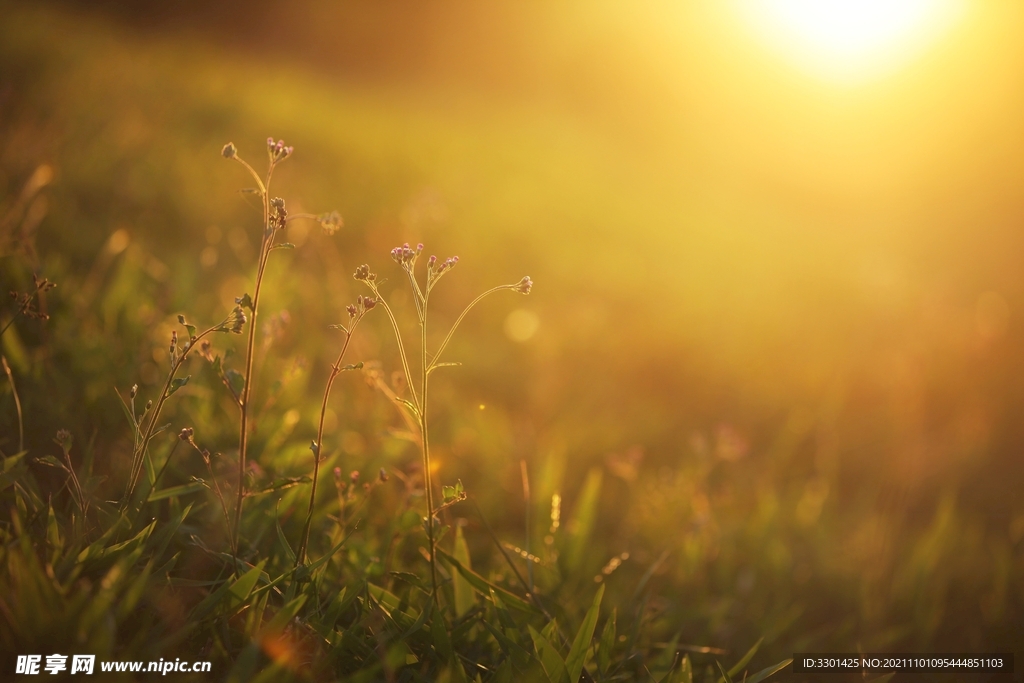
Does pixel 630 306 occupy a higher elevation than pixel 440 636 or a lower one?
higher

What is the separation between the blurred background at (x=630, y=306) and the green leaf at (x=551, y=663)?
1.65 feet

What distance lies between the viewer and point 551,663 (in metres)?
1.19

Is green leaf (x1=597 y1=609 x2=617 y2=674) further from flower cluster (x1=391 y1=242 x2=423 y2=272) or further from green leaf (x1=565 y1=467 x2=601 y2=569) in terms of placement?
flower cluster (x1=391 y1=242 x2=423 y2=272)

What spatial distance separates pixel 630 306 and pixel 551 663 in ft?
8.21

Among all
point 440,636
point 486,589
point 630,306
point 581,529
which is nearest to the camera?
point 440,636

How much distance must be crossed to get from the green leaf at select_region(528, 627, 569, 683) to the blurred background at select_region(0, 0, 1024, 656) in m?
0.50

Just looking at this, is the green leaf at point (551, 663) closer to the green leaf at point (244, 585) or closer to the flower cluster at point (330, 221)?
the green leaf at point (244, 585)

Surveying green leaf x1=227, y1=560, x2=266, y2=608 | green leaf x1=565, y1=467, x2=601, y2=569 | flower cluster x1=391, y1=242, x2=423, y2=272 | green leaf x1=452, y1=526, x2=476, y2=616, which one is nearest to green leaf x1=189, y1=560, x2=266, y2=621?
green leaf x1=227, y1=560, x2=266, y2=608

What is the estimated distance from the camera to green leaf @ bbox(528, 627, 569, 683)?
1183 millimetres

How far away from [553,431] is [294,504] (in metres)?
1.15

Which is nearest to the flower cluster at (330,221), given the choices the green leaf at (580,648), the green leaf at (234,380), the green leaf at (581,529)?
the green leaf at (234,380)

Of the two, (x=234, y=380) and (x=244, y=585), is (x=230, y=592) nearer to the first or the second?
(x=244, y=585)

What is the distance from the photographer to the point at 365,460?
77.1 inches

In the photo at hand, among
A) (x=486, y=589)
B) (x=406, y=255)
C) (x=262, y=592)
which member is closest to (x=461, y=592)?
(x=486, y=589)
